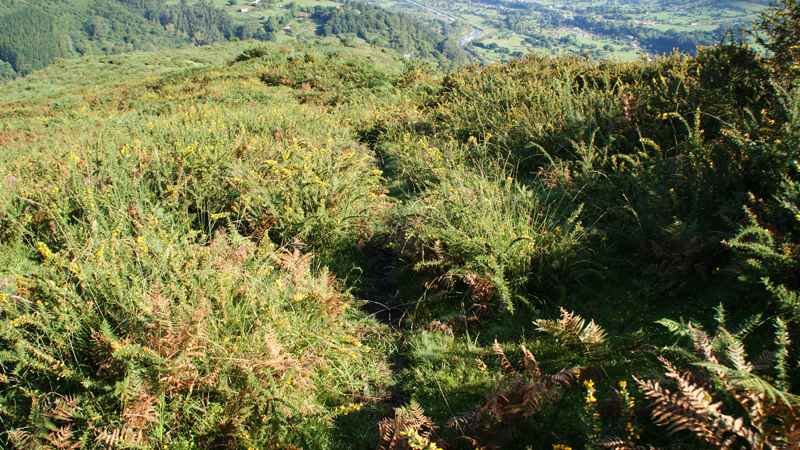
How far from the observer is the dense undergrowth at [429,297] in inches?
102

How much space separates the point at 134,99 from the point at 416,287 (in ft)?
60.2

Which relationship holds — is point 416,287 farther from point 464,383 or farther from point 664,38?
point 664,38

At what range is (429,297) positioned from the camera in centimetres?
414

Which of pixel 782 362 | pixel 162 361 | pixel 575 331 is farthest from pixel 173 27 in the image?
pixel 782 362

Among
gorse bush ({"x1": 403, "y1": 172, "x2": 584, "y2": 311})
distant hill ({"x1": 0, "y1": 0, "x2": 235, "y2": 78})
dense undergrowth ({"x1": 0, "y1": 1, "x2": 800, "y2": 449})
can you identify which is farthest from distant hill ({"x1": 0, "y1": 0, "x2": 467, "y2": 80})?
gorse bush ({"x1": 403, "y1": 172, "x2": 584, "y2": 311})

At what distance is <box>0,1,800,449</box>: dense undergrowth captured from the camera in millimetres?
2586

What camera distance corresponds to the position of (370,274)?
4891 mm

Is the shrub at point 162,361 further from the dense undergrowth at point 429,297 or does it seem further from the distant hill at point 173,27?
the distant hill at point 173,27

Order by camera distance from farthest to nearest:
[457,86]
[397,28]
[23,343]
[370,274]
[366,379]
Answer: [397,28]
[457,86]
[370,274]
[366,379]
[23,343]

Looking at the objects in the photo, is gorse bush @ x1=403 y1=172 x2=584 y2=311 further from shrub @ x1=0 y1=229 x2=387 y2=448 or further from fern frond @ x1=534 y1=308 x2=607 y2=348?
shrub @ x1=0 y1=229 x2=387 y2=448

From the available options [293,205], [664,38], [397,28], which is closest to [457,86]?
[293,205]

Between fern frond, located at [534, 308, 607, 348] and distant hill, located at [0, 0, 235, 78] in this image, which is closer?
fern frond, located at [534, 308, 607, 348]

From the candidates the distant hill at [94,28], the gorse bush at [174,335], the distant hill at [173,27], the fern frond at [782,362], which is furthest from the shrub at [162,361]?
the distant hill at [94,28]

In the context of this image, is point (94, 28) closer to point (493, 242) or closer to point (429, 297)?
point (429, 297)
